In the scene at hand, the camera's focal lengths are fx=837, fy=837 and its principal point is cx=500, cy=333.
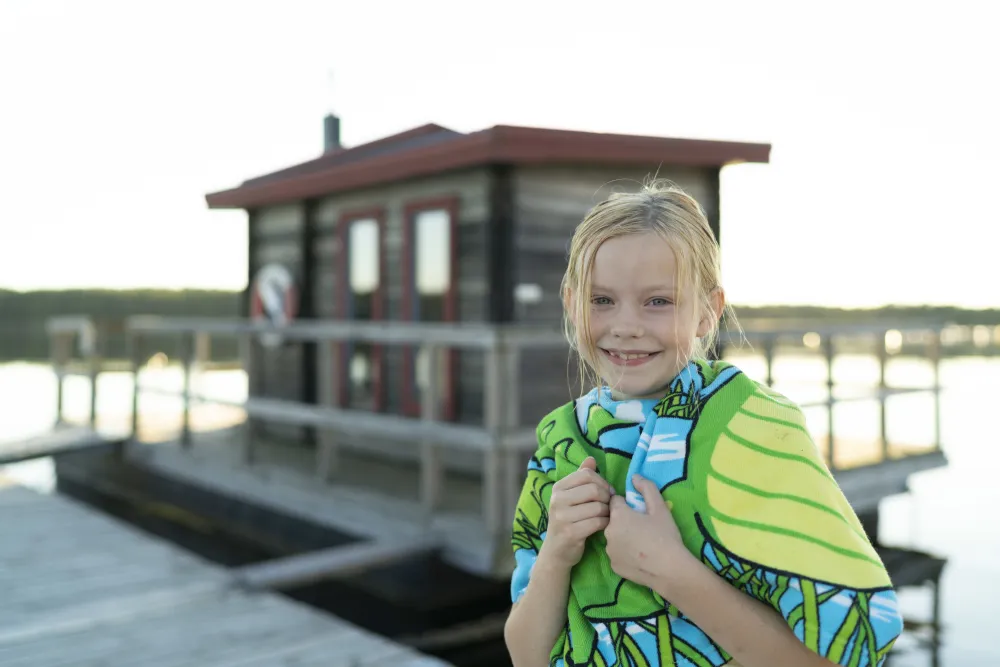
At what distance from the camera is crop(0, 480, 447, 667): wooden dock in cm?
341

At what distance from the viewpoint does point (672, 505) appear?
106 cm

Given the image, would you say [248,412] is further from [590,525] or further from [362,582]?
[590,525]

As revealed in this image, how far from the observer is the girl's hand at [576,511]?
1086 mm

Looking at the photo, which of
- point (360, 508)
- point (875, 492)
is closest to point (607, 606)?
point (360, 508)

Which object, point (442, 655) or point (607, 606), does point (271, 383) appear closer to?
point (442, 655)

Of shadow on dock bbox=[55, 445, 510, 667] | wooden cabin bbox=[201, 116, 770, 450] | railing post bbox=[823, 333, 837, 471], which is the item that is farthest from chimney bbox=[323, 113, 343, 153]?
railing post bbox=[823, 333, 837, 471]

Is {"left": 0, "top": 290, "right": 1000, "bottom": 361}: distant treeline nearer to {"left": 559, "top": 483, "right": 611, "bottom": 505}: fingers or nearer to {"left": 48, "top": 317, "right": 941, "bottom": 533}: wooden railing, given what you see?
{"left": 48, "top": 317, "right": 941, "bottom": 533}: wooden railing

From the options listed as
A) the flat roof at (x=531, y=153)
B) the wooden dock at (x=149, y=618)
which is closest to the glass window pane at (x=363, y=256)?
the flat roof at (x=531, y=153)

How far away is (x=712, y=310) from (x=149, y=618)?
3577 mm

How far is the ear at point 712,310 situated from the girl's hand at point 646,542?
28cm

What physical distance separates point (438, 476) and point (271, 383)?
4729 mm

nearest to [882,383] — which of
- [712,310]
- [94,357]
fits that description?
[712,310]

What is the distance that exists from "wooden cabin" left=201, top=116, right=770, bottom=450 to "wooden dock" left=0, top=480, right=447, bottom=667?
1.78 metres

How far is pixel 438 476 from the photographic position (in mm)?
5207
